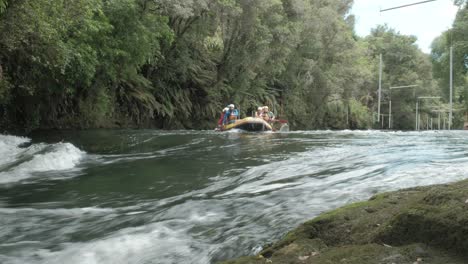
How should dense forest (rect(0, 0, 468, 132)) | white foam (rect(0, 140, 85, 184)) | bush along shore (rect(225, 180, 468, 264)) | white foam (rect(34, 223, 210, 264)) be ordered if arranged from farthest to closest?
dense forest (rect(0, 0, 468, 132)) → white foam (rect(0, 140, 85, 184)) → white foam (rect(34, 223, 210, 264)) → bush along shore (rect(225, 180, 468, 264))

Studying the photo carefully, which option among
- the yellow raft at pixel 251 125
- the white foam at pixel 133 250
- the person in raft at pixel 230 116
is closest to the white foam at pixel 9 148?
the white foam at pixel 133 250

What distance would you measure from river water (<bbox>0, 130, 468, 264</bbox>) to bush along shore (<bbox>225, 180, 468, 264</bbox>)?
67 centimetres

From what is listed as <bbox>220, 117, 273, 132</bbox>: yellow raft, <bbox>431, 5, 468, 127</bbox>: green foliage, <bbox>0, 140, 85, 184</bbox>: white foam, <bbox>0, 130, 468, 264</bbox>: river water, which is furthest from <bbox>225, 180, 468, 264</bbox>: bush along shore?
<bbox>431, 5, 468, 127</bbox>: green foliage

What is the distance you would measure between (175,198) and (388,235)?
3.48 metres

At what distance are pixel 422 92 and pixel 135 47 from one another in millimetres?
50718

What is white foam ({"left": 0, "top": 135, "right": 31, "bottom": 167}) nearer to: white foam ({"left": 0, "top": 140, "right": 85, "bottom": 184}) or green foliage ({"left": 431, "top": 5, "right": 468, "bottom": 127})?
white foam ({"left": 0, "top": 140, "right": 85, "bottom": 184})

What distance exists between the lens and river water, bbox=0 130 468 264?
3705 mm

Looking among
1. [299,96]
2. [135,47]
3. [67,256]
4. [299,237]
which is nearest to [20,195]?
[67,256]

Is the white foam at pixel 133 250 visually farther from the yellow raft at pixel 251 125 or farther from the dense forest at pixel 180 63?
the yellow raft at pixel 251 125

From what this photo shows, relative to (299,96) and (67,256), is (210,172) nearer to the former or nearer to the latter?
(67,256)

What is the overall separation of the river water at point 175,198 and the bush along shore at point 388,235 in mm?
666

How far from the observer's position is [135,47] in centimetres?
1894

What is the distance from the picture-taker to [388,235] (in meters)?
2.63

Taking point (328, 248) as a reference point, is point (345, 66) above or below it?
above
